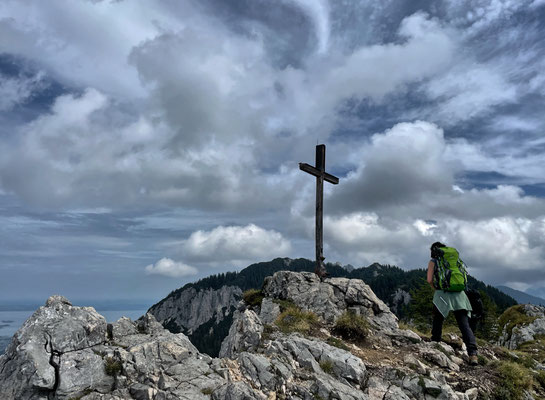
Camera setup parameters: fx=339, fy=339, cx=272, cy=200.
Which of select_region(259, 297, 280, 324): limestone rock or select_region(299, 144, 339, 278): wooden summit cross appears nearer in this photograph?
select_region(259, 297, 280, 324): limestone rock

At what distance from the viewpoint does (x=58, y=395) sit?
30.1 ft

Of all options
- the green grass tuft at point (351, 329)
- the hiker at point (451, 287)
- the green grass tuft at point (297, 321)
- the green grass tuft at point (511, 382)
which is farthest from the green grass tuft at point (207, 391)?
the hiker at point (451, 287)

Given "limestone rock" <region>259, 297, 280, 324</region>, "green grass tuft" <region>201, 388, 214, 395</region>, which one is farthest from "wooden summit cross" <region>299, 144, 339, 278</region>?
"green grass tuft" <region>201, 388, 214, 395</region>

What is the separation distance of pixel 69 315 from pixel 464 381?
14.2m

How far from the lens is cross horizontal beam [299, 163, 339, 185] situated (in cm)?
2184

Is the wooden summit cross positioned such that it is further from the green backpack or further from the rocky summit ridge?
the green backpack

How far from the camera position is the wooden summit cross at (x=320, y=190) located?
21.7 m

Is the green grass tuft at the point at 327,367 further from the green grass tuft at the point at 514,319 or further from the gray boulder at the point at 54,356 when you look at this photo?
the green grass tuft at the point at 514,319

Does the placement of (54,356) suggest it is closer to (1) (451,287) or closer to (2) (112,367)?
(2) (112,367)

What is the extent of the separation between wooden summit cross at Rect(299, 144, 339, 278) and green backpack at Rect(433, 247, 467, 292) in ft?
24.7

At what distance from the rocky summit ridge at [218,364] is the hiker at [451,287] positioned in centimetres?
115

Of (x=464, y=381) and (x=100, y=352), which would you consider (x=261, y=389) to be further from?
(x=464, y=381)

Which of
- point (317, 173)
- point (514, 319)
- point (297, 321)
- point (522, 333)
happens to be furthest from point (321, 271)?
point (514, 319)

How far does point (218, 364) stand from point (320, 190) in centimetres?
1381
